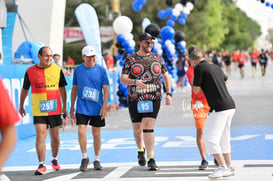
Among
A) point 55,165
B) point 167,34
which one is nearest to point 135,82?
point 55,165

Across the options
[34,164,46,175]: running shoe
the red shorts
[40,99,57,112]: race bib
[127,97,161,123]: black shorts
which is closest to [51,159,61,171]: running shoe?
[34,164,46,175]: running shoe

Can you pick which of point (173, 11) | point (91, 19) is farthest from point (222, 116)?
point (173, 11)

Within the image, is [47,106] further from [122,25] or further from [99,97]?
[122,25]

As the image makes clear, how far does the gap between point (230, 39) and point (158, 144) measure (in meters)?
107

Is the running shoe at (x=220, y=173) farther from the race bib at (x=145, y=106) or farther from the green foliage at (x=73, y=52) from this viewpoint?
the green foliage at (x=73, y=52)

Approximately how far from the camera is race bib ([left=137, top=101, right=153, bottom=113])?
933 centimetres

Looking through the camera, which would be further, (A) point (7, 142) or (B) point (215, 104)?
(B) point (215, 104)

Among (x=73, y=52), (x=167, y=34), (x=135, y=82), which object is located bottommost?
(x=135, y=82)

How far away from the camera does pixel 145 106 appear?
9.34m

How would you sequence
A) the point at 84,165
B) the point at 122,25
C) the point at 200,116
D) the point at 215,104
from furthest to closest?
the point at 122,25, the point at 84,165, the point at 200,116, the point at 215,104

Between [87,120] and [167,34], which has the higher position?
[167,34]

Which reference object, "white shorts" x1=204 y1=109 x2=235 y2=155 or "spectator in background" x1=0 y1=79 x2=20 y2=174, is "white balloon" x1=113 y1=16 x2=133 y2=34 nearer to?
"white shorts" x1=204 y1=109 x2=235 y2=155

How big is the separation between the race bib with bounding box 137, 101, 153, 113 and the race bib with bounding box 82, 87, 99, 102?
634 millimetres

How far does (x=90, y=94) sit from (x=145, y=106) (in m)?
0.81
